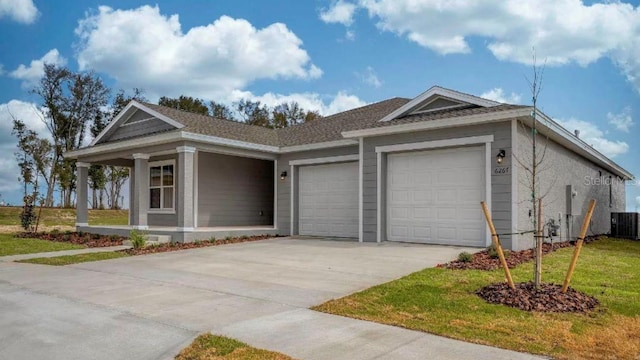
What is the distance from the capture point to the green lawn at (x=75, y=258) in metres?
10.9

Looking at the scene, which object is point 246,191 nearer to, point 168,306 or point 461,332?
point 168,306

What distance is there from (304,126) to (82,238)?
31.5 feet

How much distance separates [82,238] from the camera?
1642cm

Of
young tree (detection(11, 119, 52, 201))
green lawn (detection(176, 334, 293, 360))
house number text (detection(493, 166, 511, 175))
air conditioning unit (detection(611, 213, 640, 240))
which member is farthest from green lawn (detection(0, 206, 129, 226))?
air conditioning unit (detection(611, 213, 640, 240))

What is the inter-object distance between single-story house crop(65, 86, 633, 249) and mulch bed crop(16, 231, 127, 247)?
51 centimetres

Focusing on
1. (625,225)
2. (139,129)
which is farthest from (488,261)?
(625,225)

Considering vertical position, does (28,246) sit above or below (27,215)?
below

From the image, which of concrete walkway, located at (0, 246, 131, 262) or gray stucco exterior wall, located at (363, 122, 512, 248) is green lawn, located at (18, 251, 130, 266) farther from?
gray stucco exterior wall, located at (363, 122, 512, 248)

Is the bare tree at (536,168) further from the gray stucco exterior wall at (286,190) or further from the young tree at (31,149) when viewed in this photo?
the young tree at (31,149)

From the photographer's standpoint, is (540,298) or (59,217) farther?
(59,217)

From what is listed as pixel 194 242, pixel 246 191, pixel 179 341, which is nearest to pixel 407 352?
pixel 179 341

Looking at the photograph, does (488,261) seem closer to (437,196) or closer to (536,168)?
(437,196)

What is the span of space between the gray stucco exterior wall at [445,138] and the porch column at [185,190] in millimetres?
5403

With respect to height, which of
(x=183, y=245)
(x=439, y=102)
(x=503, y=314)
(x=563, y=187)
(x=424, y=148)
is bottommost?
(x=183, y=245)
